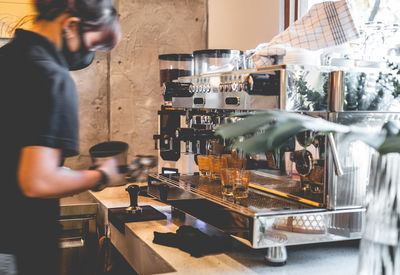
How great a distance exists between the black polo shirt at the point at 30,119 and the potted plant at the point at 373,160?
1.49 feet

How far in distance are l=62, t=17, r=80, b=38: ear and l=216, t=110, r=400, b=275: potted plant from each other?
0.55 meters

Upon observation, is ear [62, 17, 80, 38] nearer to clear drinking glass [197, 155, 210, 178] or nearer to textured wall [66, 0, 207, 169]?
clear drinking glass [197, 155, 210, 178]

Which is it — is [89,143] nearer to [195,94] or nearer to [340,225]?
[195,94]

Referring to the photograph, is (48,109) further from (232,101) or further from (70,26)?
(232,101)

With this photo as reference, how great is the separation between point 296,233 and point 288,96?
1.25ft

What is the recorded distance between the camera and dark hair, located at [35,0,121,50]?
114 centimetres

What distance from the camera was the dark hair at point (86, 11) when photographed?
114 cm

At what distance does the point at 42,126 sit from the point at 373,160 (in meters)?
0.69

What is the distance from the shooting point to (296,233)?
→ 1.37m

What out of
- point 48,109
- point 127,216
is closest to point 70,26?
point 48,109

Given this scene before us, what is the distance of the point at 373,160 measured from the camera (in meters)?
0.88

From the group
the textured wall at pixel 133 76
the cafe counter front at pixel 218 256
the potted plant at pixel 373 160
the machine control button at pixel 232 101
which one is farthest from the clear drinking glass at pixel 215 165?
the textured wall at pixel 133 76

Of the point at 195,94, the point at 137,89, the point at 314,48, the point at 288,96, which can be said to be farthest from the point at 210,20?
the point at 288,96

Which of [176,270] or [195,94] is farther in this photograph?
[195,94]
